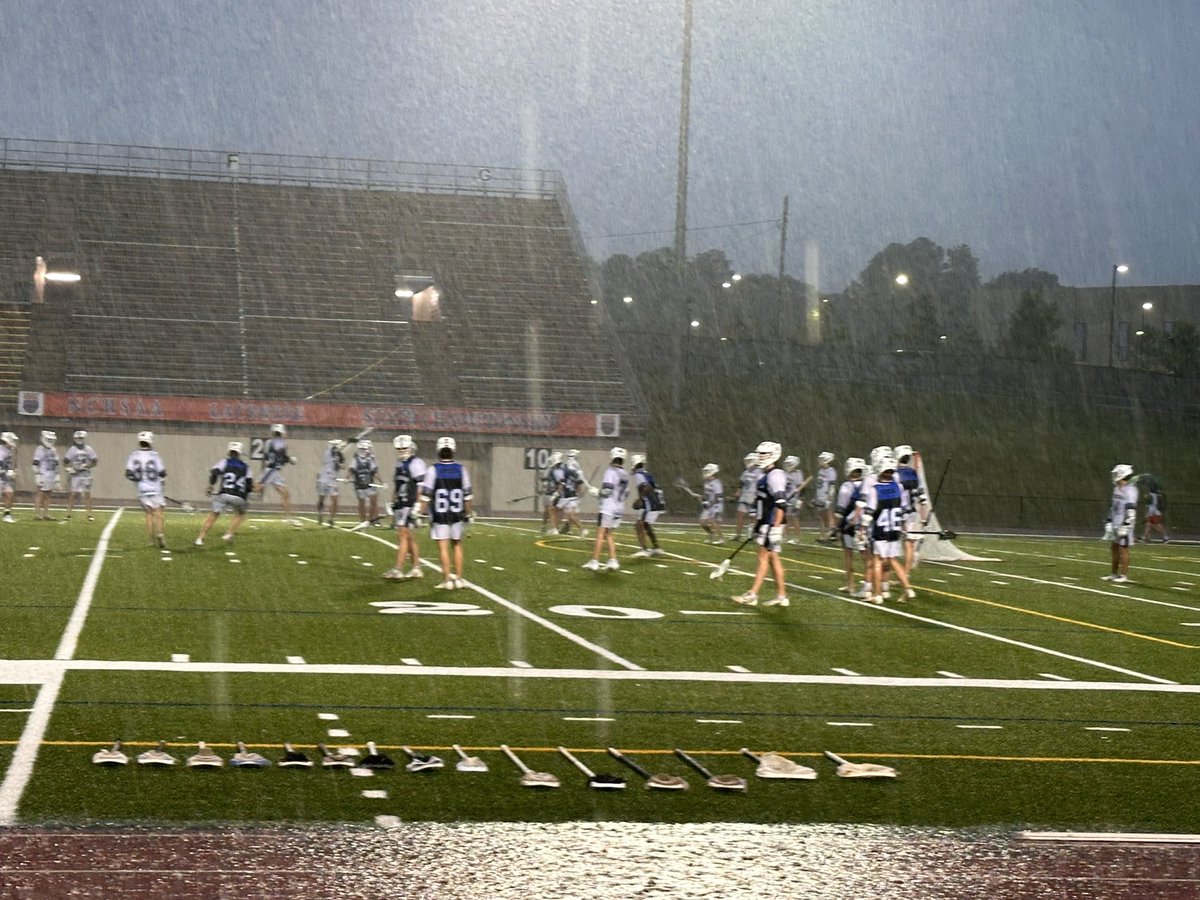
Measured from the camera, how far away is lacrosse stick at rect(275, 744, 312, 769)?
8.30 m

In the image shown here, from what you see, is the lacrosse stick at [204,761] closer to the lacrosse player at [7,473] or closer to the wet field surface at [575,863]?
the wet field surface at [575,863]

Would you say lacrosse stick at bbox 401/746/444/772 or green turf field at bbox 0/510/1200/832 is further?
lacrosse stick at bbox 401/746/444/772

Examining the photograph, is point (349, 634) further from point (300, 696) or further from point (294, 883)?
point (294, 883)

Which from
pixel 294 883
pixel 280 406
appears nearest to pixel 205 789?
pixel 294 883

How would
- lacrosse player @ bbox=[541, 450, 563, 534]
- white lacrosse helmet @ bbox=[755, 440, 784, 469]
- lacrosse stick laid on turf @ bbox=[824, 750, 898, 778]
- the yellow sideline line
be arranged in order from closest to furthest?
lacrosse stick laid on turf @ bbox=[824, 750, 898, 778] → the yellow sideline line → white lacrosse helmet @ bbox=[755, 440, 784, 469] → lacrosse player @ bbox=[541, 450, 563, 534]

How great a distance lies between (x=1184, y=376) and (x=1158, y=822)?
75.0 metres

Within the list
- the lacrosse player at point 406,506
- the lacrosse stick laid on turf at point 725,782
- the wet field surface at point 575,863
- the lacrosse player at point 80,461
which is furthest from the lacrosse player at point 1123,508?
the lacrosse player at point 80,461

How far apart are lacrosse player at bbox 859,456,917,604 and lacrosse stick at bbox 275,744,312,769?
37.1 feet

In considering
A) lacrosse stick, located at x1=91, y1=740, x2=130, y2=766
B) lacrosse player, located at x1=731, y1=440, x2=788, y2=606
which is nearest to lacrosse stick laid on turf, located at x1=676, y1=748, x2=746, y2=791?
lacrosse stick, located at x1=91, y1=740, x2=130, y2=766

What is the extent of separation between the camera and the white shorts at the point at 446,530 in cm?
1850

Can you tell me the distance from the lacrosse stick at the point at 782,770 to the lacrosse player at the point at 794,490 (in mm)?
13573

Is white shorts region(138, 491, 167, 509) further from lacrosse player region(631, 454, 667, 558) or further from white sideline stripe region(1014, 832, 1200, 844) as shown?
white sideline stripe region(1014, 832, 1200, 844)

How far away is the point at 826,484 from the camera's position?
3291cm

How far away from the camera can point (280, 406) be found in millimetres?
43281
